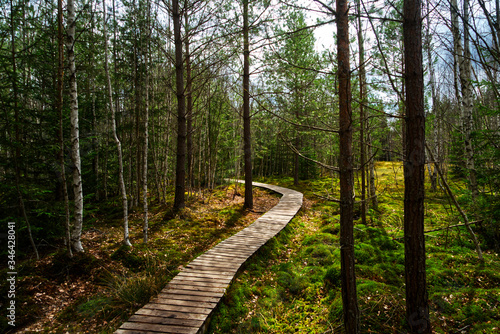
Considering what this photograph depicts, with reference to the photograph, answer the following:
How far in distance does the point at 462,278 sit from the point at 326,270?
2468 millimetres

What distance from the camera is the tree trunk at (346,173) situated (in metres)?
3.12

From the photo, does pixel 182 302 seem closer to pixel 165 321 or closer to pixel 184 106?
pixel 165 321

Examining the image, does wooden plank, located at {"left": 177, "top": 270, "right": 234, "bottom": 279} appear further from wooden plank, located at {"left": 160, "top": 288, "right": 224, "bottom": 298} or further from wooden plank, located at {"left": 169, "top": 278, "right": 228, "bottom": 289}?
wooden plank, located at {"left": 160, "top": 288, "right": 224, "bottom": 298}

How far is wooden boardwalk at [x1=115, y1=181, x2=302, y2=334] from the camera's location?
3.39 m

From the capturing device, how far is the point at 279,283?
5.16 meters

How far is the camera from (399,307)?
3.73 m

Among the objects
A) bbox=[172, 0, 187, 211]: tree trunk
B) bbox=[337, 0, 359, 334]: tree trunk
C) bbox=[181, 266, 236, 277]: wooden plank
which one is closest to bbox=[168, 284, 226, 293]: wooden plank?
bbox=[181, 266, 236, 277]: wooden plank

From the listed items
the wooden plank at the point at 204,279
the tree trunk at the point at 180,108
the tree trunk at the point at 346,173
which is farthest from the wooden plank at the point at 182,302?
the tree trunk at the point at 180,108

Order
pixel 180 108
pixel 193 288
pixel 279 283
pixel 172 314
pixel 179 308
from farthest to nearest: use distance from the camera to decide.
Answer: pixel 180 108 → pixel 279 283 → pixel 193 288 → pixel 179 308 → pixel 172 314

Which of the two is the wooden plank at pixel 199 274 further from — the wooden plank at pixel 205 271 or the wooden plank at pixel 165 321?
the wooden plank at pixel 165 321

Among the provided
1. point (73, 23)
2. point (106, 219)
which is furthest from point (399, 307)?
point (106, 219)

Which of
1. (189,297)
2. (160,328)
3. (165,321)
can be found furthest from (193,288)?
(160,328)

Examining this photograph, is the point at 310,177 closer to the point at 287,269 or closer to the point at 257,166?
the point at 257,166

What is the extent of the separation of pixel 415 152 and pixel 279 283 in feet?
12.7
